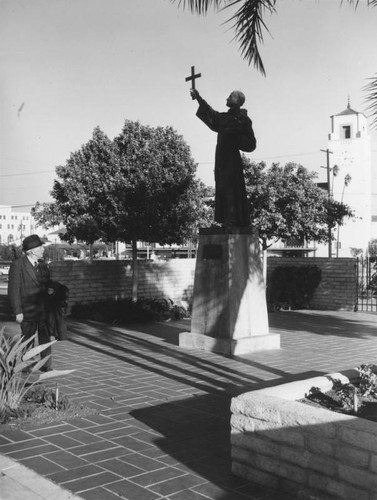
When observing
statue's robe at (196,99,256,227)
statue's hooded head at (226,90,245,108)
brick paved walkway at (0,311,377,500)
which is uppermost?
statue's hooded head at (226,90,245,108)

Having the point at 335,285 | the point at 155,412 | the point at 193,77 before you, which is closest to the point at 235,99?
the point at 193,77

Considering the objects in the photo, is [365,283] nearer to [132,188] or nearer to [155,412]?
[132,188]

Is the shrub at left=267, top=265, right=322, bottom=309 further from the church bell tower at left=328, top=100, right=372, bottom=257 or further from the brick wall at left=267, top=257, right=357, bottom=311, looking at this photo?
the church bell tower at left=328, top=100, right=372, bottom=257

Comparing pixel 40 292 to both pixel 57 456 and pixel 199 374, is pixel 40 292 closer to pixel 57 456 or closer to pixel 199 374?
pixel 199 374

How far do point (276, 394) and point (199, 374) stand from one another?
3.32 m

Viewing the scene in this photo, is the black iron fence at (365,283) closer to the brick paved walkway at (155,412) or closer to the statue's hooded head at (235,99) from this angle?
the brick paved walkway at (155,412)

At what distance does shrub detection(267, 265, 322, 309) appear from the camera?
1616 centimetres

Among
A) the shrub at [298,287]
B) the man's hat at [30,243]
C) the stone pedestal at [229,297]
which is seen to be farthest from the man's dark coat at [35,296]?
the shrub at [298,287]

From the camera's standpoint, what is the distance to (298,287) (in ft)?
53.1

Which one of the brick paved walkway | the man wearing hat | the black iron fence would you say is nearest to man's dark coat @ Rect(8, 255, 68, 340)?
the man wearing hat

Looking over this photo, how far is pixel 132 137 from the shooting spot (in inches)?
533

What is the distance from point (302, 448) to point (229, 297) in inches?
208

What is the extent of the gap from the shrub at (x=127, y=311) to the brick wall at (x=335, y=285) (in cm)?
462

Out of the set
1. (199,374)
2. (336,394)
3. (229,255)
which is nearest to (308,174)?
(229,255)
